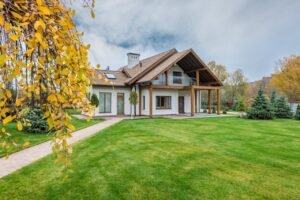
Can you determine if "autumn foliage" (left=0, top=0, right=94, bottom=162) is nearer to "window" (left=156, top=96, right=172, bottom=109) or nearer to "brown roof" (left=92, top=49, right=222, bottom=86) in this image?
"brown roof" (left=92, top=49, right=222, bottom=86)

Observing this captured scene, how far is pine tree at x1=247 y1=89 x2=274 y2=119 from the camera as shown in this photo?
55.3 ft

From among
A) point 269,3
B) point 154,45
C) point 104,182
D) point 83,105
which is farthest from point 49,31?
point 154,45

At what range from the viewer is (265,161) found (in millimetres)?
5215

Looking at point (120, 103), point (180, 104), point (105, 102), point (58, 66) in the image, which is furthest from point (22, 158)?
point (180, 104)

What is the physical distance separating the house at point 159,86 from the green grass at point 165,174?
10251 millimetres

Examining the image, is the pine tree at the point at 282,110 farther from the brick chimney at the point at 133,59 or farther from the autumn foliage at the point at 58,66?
the autumn foliage at the point at 58,66

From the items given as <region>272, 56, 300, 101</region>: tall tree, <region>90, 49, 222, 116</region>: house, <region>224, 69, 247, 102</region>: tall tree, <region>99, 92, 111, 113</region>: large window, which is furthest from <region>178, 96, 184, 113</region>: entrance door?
<region>272, 56, 300, 101</region>: tall tree

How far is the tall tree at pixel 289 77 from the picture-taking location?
32094 mm

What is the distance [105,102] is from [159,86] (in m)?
4.89

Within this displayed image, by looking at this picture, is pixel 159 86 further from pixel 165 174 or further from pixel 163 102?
pixel 165 174

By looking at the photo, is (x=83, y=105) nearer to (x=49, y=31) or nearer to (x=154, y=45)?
(x=49, y=31)

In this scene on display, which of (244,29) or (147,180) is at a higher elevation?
(244,29)

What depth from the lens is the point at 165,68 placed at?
53.9ft

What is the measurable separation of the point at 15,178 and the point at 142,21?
13.6 m
